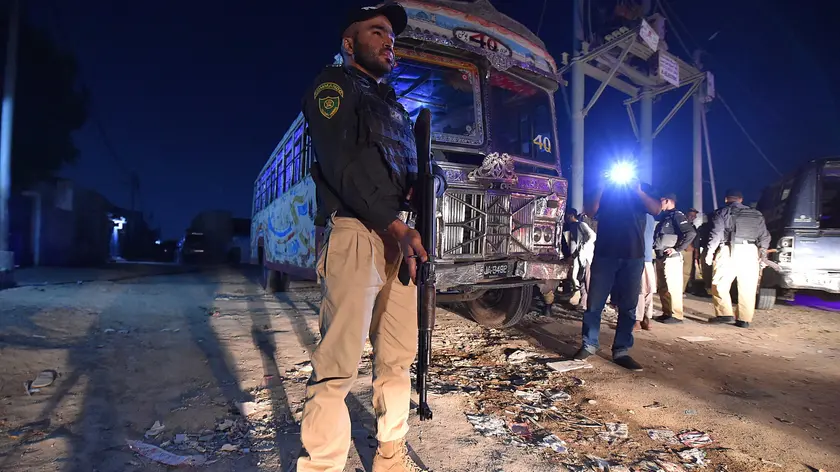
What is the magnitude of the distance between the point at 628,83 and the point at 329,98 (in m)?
16.8

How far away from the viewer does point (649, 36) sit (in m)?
12.9

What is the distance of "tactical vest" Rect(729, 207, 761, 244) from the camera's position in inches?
233

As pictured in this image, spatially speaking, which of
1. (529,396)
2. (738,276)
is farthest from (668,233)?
(529,396)

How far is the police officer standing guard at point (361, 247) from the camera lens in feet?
5.52

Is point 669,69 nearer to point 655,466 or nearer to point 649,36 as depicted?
point 649,36

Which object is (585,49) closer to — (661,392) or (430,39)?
(430,39)

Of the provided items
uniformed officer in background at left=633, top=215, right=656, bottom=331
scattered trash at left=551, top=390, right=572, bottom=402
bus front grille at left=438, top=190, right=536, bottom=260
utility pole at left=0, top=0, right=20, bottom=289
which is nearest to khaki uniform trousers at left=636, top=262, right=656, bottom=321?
uniformed officer in background at left=633, top=215, right=656, bottom=331

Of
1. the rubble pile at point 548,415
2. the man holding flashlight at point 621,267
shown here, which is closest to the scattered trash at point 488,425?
the rubble pile at point 548,415

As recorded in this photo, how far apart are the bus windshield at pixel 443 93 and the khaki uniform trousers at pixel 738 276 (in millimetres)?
4157

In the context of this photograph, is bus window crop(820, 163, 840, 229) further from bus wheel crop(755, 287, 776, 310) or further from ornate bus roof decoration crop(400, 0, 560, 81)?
ornate bus roof decoration crop(400, 0, 560, 81)

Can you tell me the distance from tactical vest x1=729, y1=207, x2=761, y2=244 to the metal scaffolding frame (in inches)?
184

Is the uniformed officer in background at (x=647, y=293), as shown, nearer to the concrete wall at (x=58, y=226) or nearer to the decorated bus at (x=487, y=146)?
the decorated bus at (x=487, y=146)

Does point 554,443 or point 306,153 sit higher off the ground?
point 306,153

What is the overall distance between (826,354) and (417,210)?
203 inches
